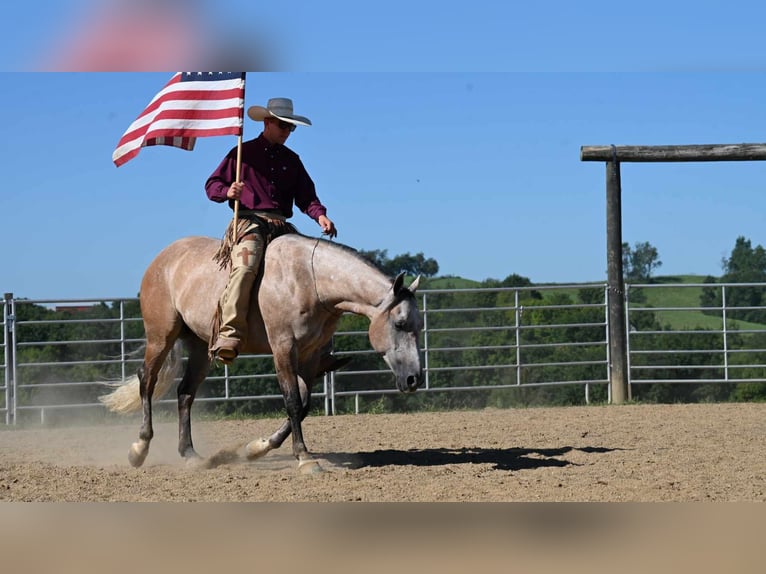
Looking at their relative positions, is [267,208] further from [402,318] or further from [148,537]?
[148,537]

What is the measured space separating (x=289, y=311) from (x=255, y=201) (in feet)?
2.53

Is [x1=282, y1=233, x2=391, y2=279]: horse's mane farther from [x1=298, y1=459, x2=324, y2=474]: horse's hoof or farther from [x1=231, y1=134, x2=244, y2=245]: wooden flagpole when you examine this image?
[x1=298, y1=459, x2=324, y2=474]: horse's hoof

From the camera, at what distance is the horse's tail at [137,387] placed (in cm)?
640

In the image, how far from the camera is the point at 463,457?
5.93 meters

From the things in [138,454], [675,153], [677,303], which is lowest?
[138,454]

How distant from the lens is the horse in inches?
202

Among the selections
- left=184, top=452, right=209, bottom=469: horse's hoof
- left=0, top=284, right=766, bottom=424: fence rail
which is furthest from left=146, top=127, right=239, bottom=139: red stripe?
left=0, top=284, right=766, bottom=424: fence rail

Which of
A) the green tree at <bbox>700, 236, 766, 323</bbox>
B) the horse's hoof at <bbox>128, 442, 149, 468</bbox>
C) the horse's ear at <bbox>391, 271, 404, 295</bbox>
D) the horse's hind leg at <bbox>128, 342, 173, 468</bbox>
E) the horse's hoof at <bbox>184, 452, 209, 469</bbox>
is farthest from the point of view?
the green tree at <bbox>700, 236, 766, 323</bbox>

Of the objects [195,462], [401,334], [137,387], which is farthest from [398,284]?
[137,387]

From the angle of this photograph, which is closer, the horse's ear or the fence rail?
the horse's ear

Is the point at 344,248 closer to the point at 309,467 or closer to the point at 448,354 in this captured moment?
the point at 309,467

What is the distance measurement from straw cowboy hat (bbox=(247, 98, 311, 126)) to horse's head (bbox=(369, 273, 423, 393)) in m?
1.23

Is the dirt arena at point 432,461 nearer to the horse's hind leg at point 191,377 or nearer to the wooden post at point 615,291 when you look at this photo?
the horse's hind leg at point 191,377

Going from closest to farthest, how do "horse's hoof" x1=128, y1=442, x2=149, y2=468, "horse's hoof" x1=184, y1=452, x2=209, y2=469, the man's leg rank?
1. the man's leg
2. "horse's hoof" x1=184, y1=452, x2=209, y2=469
3. "horse's hoof" x1=128, y1=442, x2=149, y2=468
